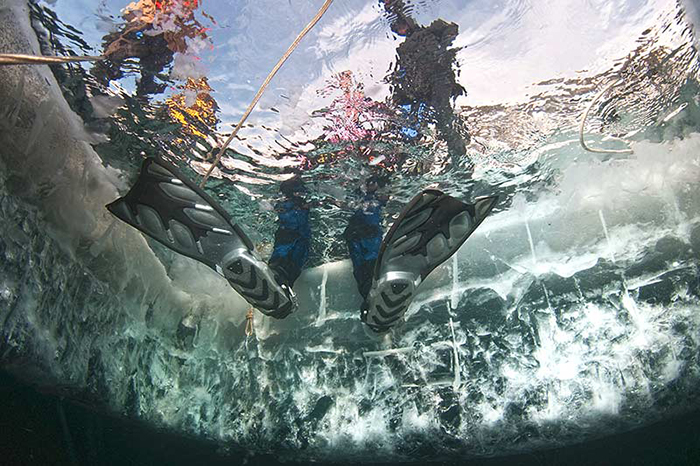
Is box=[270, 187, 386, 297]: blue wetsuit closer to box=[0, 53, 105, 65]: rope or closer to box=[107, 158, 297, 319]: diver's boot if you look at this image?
box=[107, 158, 297, 319]: diver's boot

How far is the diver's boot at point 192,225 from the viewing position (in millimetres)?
4020

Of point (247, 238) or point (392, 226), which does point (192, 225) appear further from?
point (392, 226)

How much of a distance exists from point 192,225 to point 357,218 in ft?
11.0

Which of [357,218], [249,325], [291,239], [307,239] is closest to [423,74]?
[357,218]

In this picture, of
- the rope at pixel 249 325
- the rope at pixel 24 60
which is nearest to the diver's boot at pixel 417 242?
the rope at pixel 249 325

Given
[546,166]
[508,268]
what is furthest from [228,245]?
[546,166]

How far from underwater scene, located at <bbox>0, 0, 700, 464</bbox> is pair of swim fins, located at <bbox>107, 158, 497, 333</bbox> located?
1.4 inches

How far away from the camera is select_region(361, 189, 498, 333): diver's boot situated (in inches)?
171

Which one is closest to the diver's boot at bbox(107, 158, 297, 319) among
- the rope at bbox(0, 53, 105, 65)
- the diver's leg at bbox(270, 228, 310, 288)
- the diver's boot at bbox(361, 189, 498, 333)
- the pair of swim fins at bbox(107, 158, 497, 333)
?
the pair of swim fins at bbox(107, 158, 497, 333)

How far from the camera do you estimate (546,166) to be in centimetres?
665

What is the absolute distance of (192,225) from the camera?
4.32 m

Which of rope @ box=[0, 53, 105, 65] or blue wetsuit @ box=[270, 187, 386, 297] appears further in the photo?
blue wetsuit @ box=[270, 187, 386, 297]

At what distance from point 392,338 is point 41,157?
588cm

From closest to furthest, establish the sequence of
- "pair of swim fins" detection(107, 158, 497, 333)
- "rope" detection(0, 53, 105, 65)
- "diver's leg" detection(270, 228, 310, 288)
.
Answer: "rope" detection(0, 53, 105, 65) → "pair of swim fins" detection(107, 158, 497, 333) → "diver's leg" detection(270, 228, 310, 288)
